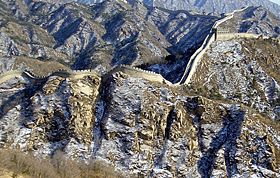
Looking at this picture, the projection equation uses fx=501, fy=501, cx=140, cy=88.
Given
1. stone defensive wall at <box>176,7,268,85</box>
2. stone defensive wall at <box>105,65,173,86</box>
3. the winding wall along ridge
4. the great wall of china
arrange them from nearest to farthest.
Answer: stone defensive wall at <box>105,65,173,86</box>, the great wall of china, the winding wall along ridge, stone defensive wall at <box>176,7,268,85</box>

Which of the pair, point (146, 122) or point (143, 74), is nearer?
point (146, 122)

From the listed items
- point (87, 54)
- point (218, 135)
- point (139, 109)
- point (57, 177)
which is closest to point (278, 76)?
point (218, 135)

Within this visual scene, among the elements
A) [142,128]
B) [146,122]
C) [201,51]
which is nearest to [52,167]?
[142,128]

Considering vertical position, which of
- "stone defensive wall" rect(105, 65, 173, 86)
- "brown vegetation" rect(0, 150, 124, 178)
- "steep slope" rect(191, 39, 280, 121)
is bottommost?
"brown vegetation" rect(0, 150, 124, 178)

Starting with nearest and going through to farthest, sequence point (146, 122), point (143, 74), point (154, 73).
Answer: point (146, 122)
point (143, 74)
point (154, 73)

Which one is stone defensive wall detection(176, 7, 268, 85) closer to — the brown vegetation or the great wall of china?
the great wall of china

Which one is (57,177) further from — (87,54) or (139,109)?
(87,54)

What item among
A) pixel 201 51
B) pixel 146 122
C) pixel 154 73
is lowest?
pixel 146 122

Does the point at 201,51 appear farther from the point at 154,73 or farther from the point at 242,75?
the point at 154,73

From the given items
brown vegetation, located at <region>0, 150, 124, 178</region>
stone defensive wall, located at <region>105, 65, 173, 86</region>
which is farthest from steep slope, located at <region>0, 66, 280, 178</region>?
brown vegetation, located at <region>0, 150, 124, 178</region>
